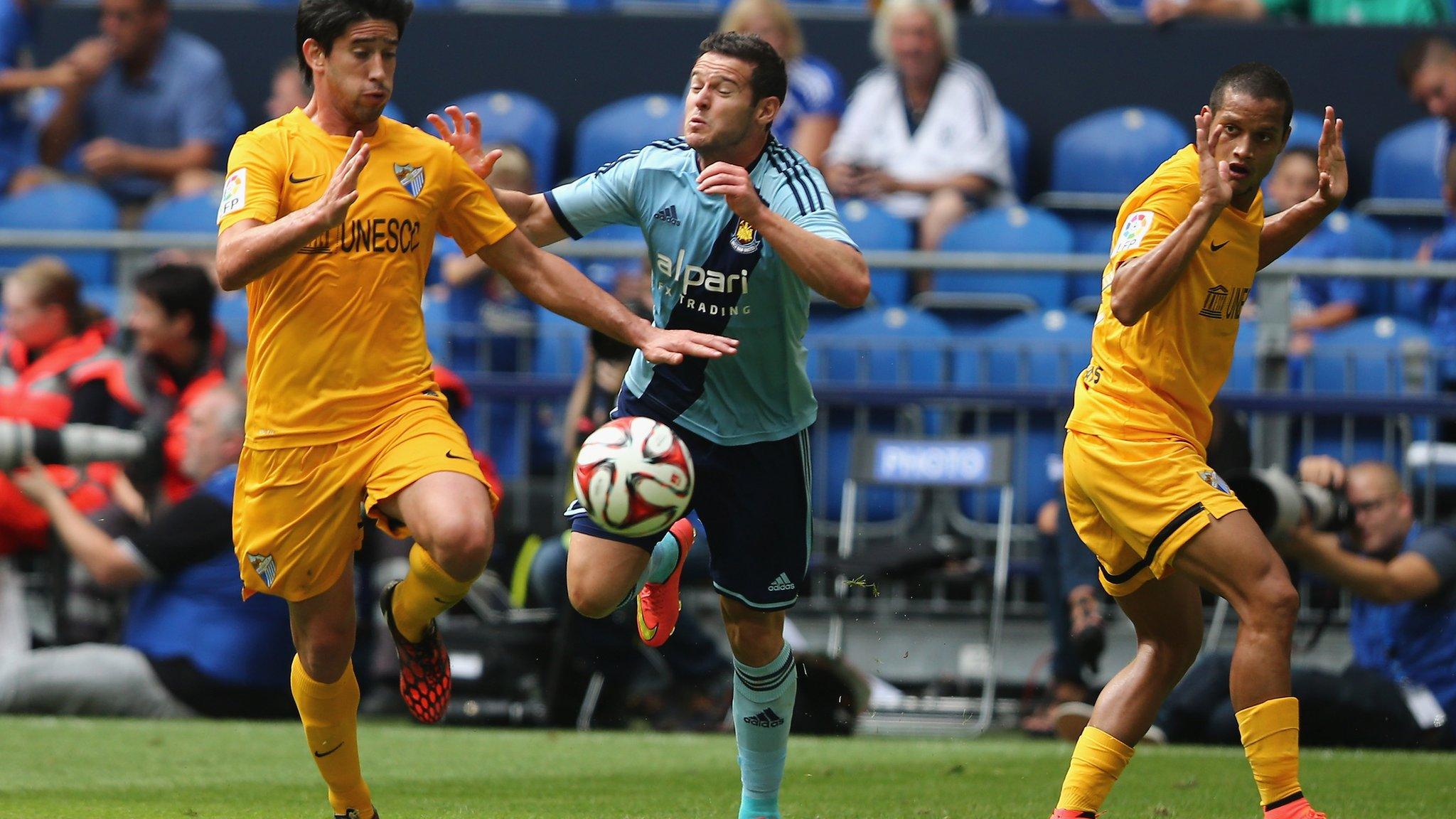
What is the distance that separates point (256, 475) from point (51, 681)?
4316 millimetres

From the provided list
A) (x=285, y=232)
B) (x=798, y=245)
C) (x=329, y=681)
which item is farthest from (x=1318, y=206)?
(x=329, y=681)

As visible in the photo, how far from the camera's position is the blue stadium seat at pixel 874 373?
33.5ft

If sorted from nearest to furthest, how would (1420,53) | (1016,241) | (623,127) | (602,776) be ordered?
1. (602,776)
2. (1016,241)
3. (1420,53)
4. (623,127)

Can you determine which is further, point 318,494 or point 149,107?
point 149,107

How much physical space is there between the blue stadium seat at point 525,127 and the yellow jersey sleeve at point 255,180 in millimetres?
6841

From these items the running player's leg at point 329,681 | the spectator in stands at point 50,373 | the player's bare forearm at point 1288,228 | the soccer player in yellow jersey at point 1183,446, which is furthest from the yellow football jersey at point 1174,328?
the spectator in stands at point 50,373

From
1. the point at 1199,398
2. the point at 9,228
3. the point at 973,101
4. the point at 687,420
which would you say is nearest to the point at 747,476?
the point at 687,420

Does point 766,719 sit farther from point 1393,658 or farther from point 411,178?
point 1393,658

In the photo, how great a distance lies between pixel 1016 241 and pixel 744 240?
592 centimetres

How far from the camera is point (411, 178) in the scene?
19.0 ft

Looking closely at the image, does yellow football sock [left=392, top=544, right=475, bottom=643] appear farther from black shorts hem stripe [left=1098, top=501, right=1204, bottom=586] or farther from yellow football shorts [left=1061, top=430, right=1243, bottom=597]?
black shorts hem stripe [left=1098, top=501, right=1204, bottom=586]

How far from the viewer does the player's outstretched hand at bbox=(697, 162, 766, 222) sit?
537cm

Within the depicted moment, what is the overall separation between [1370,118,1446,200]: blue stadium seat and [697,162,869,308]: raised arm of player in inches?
308

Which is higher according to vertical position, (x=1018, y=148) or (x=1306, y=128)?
(x=1306, y=128)
